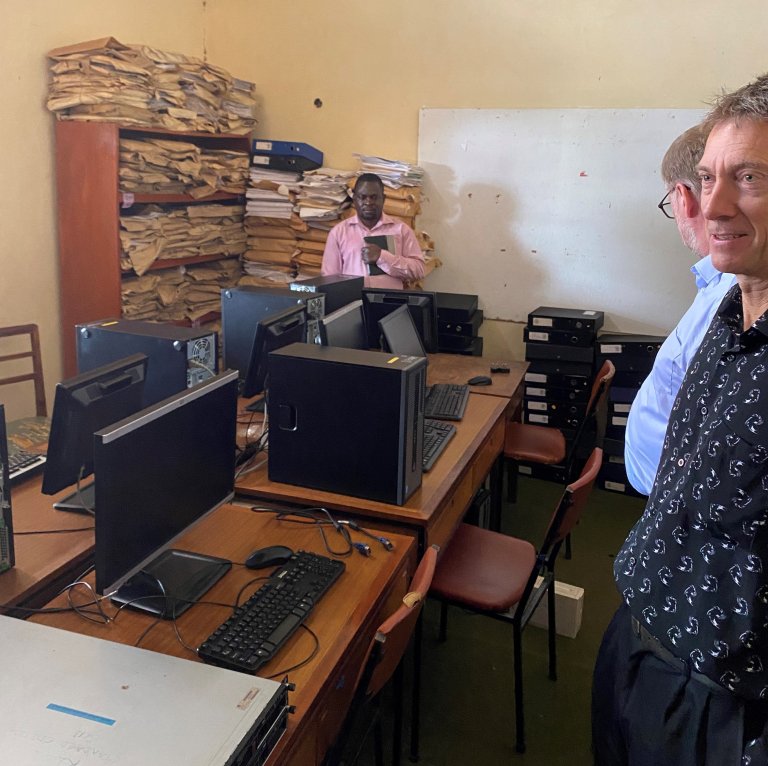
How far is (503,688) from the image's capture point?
7.69 feet

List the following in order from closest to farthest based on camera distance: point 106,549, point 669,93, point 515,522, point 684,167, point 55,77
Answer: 1. point 106,549
2. point 684,167
3. point 55,77
4. point 515,522
5. point 669,93

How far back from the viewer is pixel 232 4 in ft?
14.8

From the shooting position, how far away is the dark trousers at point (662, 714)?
1.09 meters

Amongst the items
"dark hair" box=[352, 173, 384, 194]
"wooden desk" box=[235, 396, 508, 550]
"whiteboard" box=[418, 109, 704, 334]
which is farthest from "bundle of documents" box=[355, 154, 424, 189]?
"wooden desk" box=[235, 396, 508, 550]

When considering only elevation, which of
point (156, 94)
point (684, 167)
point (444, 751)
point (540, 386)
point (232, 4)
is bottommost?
point (444, 751)

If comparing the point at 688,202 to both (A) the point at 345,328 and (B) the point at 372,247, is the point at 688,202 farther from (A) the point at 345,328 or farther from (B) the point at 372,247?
(B) the point at 372,247

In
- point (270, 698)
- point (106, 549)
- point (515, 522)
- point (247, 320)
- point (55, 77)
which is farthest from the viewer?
point (515, 522)

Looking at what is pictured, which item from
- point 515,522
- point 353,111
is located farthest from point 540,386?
point 353,111

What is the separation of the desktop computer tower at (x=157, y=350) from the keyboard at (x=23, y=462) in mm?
304

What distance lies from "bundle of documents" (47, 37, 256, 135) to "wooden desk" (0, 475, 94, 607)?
2144 millimetres

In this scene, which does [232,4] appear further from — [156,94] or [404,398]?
[404,398]

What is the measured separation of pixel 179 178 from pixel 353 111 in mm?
1252

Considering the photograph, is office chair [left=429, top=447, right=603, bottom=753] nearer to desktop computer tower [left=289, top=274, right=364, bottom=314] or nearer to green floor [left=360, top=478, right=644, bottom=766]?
green floor [left=360, top=478, right=644, bottom=766]

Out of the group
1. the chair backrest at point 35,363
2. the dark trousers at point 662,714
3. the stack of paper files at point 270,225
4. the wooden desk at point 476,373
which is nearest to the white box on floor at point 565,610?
the wooden desk at point 476,373
